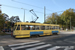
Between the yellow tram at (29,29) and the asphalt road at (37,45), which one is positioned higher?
the yellow tram at (29,29)

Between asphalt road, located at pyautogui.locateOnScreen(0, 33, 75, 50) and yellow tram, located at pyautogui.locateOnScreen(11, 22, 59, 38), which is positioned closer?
asphalt road, located at pyautogui.locateOnScreen(0, 33, 75, 50)

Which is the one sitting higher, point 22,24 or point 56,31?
point 22,24

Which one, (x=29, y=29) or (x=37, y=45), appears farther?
(x=29, y=29)

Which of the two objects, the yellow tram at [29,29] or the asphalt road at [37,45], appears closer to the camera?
the asphalt road at [37,45]

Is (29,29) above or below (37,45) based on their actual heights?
above

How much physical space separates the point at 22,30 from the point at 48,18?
157ft

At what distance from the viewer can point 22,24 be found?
1230 cm

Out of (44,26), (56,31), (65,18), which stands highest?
(65,18)

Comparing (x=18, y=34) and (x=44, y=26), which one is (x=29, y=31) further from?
(x=44, y=26)

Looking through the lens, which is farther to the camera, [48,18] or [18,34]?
[48,18]

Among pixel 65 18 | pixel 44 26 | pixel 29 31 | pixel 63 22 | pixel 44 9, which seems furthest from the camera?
pixel 63 22

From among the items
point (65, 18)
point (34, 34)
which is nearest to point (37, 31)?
point (34, 34)

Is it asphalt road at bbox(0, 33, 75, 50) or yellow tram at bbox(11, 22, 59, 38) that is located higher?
yellow tram at bbox(11, 22, 59, 38)

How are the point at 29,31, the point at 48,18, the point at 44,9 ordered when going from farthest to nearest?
the point at 48,18, the point at 44,9, the point at 29,31
